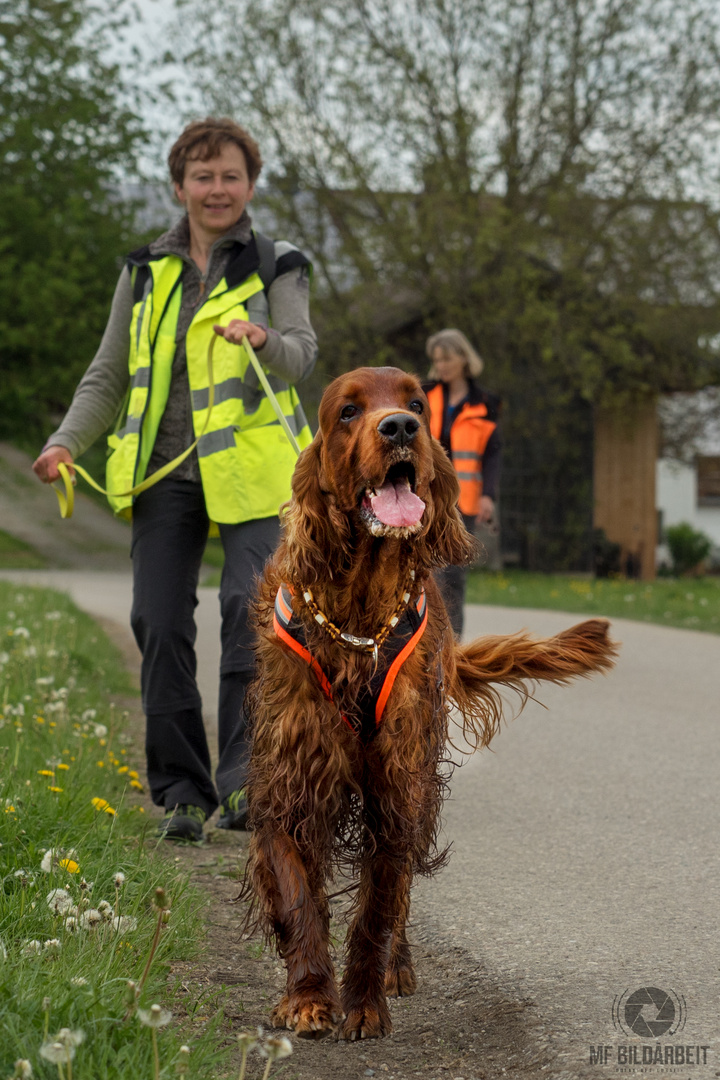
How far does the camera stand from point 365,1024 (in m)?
2.74

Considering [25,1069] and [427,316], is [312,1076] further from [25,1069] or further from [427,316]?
[427,316]

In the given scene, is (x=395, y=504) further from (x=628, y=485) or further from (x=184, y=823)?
(x=628, y=485)

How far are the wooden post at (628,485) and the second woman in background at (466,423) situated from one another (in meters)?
17.9

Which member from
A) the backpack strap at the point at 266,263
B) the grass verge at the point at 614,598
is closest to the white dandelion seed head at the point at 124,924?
the backpack strap at the point at 266,263

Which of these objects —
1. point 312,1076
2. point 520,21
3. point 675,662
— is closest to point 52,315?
point 520,21

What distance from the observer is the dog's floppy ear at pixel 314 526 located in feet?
9.18

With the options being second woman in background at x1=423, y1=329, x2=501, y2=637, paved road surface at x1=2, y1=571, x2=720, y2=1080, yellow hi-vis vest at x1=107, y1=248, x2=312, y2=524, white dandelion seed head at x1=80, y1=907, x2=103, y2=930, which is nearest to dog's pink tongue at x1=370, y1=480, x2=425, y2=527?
white dandelion seed head at x1=80, y1=907, x2=103, y2=930

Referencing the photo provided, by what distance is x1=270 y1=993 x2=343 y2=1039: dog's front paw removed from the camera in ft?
8.77

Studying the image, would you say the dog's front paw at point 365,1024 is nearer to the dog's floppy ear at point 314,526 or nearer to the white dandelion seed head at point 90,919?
the white dandelion seed head at point 90,919

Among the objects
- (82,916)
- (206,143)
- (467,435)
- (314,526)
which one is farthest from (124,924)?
(467,435)

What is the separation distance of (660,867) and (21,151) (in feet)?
76.0

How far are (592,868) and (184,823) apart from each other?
140 centimetres

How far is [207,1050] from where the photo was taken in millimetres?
2312

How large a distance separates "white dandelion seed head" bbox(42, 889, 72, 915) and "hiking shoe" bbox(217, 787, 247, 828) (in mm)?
1524
